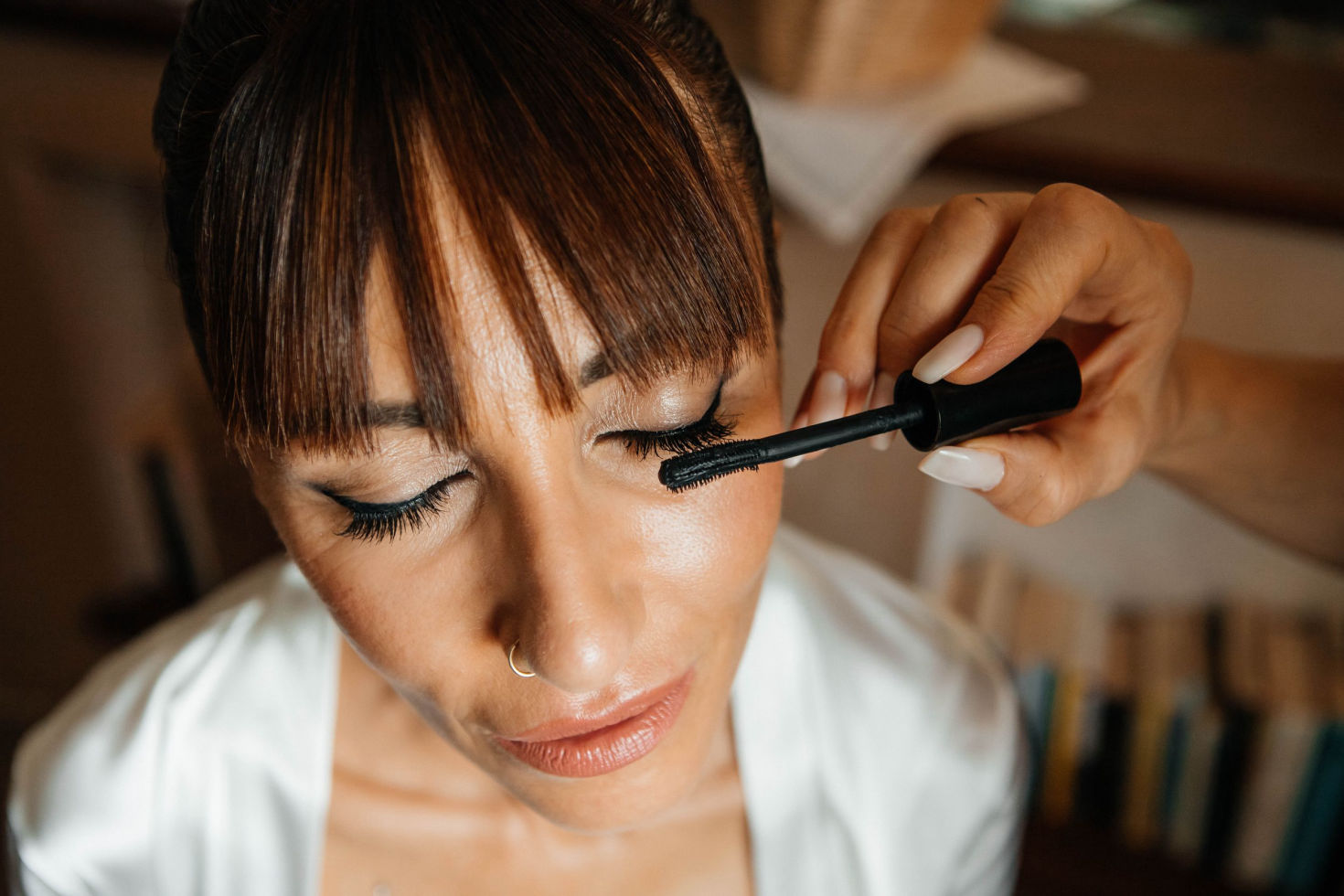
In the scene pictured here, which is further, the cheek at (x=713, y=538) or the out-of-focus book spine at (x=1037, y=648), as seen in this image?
the out-of-focus book spine at (x=1037, y=648)

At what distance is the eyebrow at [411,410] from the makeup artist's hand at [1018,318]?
0.43ft

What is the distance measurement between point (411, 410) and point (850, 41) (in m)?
0.77

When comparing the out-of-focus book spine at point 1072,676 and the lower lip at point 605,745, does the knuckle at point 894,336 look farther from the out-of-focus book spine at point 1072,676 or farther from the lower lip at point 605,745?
the out-of-focus book spine at point 1072,676

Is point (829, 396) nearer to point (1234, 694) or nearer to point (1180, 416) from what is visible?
point (1180, 416)

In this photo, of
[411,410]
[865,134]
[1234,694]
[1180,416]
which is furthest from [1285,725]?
[411,410]

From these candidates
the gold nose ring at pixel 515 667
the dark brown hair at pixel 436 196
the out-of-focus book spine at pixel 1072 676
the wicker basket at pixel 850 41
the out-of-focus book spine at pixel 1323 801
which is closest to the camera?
the dark brown hair at pixel 436 196

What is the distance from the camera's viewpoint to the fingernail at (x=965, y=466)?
1.78 feet

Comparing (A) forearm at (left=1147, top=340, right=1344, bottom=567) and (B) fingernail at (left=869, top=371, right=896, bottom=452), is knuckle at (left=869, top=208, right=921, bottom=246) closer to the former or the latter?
(B) fingernail at (left=869, top=371, right=896, bottom=452)

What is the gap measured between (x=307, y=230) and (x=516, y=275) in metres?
0.11

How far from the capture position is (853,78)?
44.9 inches

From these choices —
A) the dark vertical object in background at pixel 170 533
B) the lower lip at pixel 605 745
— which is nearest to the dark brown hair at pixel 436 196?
the lower lip at pixel 605 745

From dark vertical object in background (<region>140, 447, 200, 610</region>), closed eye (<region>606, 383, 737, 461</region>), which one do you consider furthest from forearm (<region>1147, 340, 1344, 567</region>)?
dark vertical object in background (<region>140, 447, 200, 610</region>)

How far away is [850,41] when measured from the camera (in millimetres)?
1101

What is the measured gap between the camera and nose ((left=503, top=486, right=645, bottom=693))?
573mm
